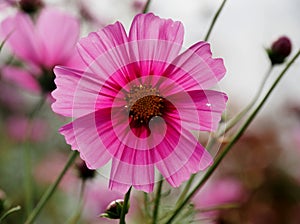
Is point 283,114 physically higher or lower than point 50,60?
lower

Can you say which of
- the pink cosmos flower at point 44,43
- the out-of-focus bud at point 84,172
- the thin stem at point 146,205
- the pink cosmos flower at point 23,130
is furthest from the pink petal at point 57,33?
the pink cosmos flower at point 23,130

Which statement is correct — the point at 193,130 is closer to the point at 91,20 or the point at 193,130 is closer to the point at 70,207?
the point at 91,20

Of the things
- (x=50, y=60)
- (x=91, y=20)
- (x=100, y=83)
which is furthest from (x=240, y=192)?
(x=100, y=83)

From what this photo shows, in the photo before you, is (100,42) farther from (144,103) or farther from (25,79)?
(25,79)

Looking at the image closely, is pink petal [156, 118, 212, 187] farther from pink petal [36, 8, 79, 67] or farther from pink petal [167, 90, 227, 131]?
pink petal [36, 8, 79, 67]

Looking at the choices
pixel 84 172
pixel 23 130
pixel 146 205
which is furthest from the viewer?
pixel 23 130

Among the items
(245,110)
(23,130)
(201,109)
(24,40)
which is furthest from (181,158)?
(23,130)

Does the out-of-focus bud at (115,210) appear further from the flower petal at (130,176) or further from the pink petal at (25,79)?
the pink petal at (25,79)
